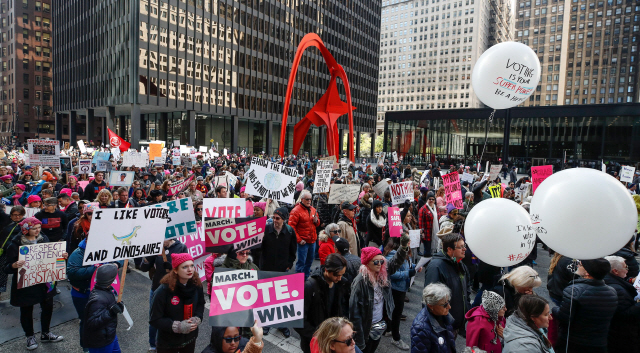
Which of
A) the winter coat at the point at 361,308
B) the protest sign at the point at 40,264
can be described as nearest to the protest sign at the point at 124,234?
the protest sign at the point at 40,264

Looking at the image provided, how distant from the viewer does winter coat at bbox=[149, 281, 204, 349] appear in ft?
11.7

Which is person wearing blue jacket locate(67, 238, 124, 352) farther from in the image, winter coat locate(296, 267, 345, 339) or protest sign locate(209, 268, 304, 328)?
winter coat locate(296, 267, 345, 339)

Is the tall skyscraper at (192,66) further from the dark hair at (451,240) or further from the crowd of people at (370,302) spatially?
the dark hair at (451,240)

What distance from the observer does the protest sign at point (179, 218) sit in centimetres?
547

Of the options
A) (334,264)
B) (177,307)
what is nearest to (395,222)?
(334,264)

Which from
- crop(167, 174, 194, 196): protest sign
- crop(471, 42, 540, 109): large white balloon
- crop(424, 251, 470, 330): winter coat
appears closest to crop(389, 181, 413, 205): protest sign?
crop(471, 42, 540, 109): large white balloon

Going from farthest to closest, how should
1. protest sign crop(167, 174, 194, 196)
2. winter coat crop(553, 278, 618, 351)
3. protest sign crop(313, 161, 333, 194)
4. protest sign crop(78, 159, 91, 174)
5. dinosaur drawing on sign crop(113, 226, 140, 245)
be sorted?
protest sign crop(78, 159, 91, 174)
protest sign crop(313, 161, 333, 194)
protest sign crop(167, 174, 194, 196)
dinosaur drawing on sign crop(113, 226, 140, 245)
winter coat crop(553, 278, 618, 351)

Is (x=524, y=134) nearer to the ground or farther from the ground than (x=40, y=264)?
farther from the ground

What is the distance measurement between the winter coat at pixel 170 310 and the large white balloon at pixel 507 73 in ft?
20.9

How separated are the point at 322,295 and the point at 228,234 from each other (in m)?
1.49

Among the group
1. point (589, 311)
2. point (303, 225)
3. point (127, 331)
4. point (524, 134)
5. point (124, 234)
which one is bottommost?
point (127, 331)

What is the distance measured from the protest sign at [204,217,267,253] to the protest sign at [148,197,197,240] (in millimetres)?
998

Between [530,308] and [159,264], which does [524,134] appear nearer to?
[530,308]

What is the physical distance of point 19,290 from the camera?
4664 millimetres
